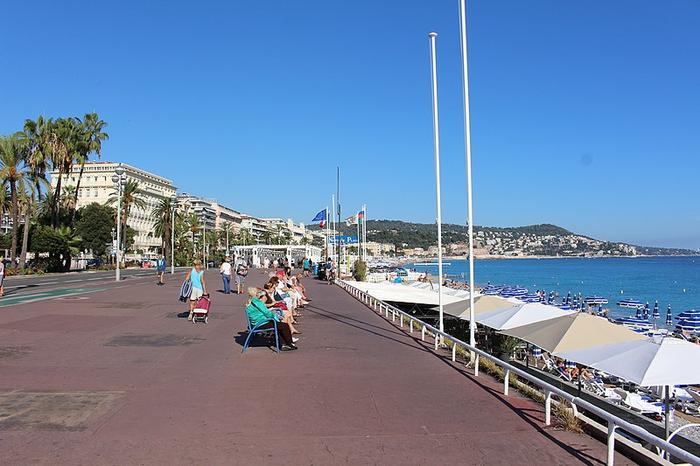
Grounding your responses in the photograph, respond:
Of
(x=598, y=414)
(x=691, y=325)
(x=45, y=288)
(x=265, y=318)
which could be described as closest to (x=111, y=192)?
(x=45, y=288)

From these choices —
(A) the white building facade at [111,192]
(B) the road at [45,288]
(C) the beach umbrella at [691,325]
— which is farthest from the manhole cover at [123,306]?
(A) the white building facade at [111,192]

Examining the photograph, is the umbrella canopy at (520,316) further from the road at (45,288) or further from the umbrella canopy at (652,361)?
the road at (45,288)

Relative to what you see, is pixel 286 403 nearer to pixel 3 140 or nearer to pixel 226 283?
pixel 226 283

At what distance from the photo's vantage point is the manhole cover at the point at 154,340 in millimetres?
10906

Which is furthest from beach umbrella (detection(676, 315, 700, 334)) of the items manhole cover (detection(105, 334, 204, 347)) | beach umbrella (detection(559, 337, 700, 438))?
manhole cover (detection(105, 334, 204, 347))

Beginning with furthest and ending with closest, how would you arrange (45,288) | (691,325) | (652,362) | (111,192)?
(111,192) → (691,325) → (45,288) → (652,362)

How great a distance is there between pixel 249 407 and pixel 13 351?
208 inches

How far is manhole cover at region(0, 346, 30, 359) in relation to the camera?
9.29 metres

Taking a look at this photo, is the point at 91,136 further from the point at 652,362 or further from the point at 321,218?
the point at 652,362

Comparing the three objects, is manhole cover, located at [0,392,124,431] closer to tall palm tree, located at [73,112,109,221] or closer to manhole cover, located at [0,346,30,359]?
manhole cover, located at [0,346,30,359]

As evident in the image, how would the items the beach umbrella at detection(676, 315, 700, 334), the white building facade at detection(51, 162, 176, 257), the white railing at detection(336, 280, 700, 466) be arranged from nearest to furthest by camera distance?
the white railing at detection(336, 280, 700, 466)
the beach umbrella at detection(676, 315, 700, 334)
the white building facade at detection(51, 162, 176, 257)

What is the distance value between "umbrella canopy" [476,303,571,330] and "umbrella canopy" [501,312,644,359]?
154cm

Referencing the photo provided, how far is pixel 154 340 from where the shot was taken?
37.4 feet

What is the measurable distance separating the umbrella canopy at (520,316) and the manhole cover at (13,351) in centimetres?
949
